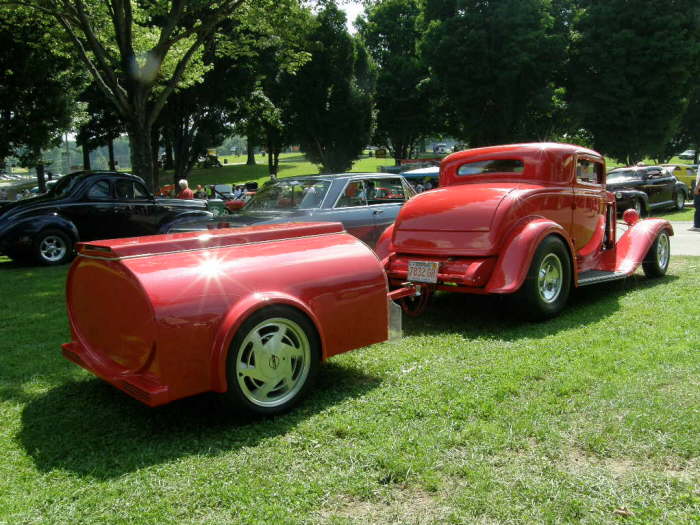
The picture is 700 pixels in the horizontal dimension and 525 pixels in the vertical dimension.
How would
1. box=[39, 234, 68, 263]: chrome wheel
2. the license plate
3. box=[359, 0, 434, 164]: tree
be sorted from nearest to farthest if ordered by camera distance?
the license plate
box=[39, 234, 68, 263]: chrome wheel
box=[359, 0, 434, 164]: tree

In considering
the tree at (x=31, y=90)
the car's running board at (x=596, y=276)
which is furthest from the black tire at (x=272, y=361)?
the tree at (x=31, y=90)

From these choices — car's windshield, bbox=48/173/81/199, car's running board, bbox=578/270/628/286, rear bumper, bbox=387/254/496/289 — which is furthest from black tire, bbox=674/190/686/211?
car's windshield, bbox=48/173/81/199

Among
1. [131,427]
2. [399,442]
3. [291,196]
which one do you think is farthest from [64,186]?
[399,442]

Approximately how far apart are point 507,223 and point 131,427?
410 cm

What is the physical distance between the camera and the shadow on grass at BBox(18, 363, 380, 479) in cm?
340

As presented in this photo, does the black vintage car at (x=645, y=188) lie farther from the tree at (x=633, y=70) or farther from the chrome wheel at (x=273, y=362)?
the chrome wheel at (x=273, y=362)

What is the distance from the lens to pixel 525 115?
111 ft

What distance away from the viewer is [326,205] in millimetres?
8383

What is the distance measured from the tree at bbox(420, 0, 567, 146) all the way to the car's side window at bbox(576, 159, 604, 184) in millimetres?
25107

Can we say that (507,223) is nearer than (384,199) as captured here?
Yes

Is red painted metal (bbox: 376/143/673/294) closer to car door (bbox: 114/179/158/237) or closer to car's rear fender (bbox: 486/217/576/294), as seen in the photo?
car's rear fender (bbox: 486/217/576/294)

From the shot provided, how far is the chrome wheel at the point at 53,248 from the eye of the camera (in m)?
11.3

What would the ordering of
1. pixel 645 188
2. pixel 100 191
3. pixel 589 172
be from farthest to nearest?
1. pixel 645 188
2. pixel 100 191
3. pixel 589 172

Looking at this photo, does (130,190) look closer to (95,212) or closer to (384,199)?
(95,212)
